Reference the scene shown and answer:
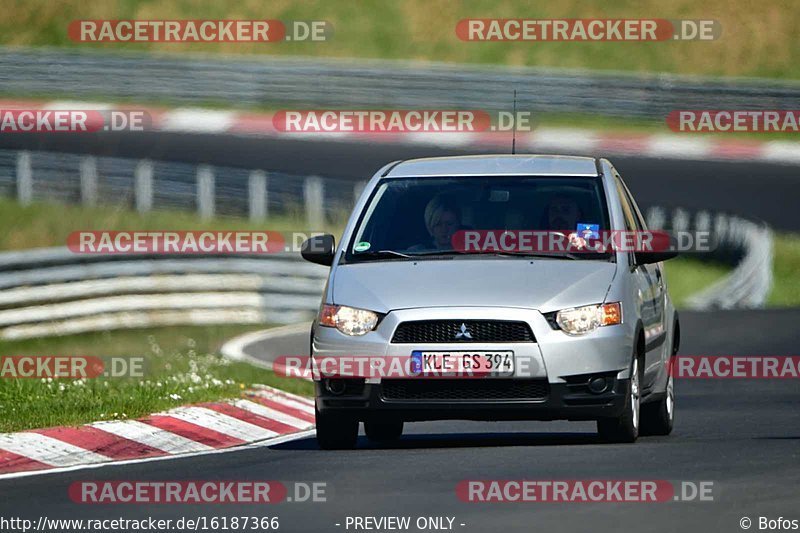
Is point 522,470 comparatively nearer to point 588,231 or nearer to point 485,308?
point 485,308

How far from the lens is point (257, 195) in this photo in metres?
29.5

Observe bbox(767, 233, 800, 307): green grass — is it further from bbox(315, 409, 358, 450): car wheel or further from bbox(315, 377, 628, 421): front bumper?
bbox(315, 377, 628, 421): front bumper

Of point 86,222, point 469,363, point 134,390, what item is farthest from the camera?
point 86,222

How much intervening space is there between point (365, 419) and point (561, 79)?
25321 mm

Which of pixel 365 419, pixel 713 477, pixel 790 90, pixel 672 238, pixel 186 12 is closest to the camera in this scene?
pixel 713 477

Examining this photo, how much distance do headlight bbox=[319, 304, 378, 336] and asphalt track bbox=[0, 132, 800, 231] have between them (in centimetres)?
2147

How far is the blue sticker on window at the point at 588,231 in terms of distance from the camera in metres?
A: 11.9

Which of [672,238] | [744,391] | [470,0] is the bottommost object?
[744,391]

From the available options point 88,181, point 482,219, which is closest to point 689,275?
point 88,181

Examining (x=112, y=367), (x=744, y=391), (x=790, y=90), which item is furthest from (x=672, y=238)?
(x=790, y=90)

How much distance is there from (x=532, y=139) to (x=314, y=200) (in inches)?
280

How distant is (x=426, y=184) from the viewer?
12.3 meters

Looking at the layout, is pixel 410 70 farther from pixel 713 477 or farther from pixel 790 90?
pixel 713 477

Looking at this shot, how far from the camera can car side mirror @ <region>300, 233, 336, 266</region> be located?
11820mm
